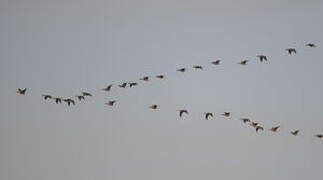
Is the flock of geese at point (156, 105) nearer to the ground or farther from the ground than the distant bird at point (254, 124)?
farther from the ground

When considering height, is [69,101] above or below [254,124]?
above

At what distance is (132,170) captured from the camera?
7.28 ft

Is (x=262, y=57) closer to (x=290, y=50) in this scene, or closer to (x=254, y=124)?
(x=290, y=50)

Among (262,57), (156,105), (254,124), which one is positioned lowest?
(254,124)

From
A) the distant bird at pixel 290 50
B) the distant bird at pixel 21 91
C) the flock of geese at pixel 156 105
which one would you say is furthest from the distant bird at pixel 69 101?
the distant bird at pixel 290 50

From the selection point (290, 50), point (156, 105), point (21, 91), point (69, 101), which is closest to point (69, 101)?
point (69, 101)

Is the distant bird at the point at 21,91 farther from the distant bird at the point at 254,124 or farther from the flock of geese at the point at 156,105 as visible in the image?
the distant bird at the point at 254,124

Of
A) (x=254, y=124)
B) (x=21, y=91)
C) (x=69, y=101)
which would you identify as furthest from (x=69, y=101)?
(x=254, y=124)

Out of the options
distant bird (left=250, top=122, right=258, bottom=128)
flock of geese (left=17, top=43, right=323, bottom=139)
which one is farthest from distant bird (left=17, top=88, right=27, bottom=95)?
distant bird (left=250, top=122, right=258, bottom=128)

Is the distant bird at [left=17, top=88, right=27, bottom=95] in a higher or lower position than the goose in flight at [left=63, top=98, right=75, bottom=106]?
higher

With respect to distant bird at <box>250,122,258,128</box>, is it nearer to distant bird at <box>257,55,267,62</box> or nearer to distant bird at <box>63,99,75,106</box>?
distant bird at <box>257,55,267,62</box>

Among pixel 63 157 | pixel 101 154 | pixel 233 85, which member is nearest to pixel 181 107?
pixel 233 85

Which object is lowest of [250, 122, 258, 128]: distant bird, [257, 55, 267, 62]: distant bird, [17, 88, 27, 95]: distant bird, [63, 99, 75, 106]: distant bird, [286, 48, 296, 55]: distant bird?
[250, 122, 258, 128]: distant bird

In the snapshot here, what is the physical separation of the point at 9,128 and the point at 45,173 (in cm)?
27
